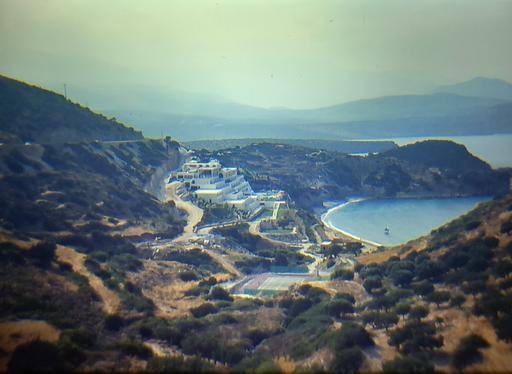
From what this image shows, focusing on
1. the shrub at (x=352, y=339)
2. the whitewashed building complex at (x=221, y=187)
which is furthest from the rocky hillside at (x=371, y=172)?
the shrub at (x=352, y=339)

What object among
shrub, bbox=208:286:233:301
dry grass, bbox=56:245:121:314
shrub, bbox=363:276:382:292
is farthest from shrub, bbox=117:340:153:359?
shrub, bbox=363:276:382:292

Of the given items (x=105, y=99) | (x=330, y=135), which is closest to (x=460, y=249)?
(x=330, y=135)

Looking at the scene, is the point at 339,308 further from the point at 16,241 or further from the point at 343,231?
the point at 343,231

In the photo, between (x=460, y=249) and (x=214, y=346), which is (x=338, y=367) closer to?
(x=214, y=346)

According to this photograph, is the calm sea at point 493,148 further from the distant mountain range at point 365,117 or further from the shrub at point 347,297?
the shrub at point 347,297

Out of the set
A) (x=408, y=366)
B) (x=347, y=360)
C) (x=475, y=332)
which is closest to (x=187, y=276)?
(x=347, y=360)
